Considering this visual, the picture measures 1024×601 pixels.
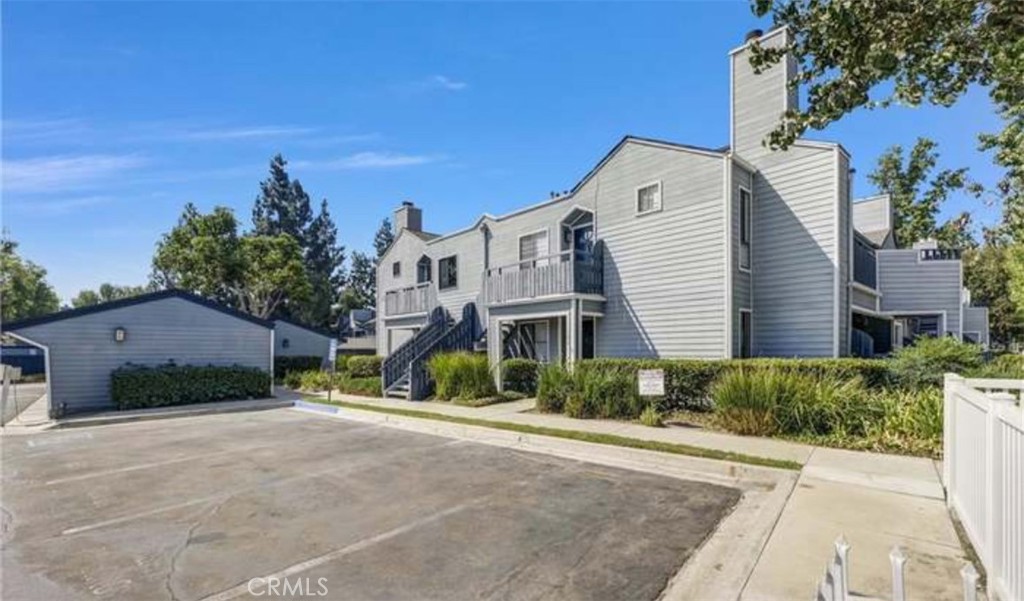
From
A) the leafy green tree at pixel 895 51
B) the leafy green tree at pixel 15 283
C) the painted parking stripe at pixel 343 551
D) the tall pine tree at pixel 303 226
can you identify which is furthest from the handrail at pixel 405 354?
the leafy green tree at pixel 15 283

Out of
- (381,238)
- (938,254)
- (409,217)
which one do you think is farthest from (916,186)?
(381,238)

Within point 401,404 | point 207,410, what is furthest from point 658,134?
point 207,410

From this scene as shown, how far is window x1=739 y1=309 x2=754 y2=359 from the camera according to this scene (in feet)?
44.5

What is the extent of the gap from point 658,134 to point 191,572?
15155 millimetres

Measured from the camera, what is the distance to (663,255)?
14438 mm

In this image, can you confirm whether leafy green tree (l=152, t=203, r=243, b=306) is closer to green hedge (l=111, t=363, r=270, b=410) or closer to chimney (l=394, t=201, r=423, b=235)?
chimney (l=394, t=201, r=423, b=235)

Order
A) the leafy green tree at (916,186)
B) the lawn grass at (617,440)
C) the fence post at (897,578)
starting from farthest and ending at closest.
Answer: the leafy green tree at (916,186) → the lawn grass at (617,440) → the fence post at (897,578)

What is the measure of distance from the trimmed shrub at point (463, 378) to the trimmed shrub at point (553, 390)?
8.82ft

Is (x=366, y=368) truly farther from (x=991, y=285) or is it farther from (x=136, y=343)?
(x=991, y=285)

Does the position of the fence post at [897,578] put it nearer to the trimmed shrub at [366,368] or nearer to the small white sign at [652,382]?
the small white sign at [652,382]

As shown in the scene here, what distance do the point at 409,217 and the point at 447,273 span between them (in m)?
5.48

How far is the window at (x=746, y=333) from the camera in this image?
44.5ft

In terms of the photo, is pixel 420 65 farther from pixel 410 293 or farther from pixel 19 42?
pixel 410 293

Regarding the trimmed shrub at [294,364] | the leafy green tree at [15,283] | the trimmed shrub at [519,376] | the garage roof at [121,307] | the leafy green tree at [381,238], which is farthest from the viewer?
the leafy green tree at [381,238]
